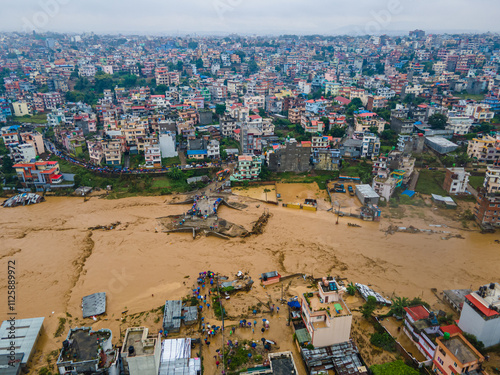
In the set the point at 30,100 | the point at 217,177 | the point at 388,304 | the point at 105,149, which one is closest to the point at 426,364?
the point at 388,304

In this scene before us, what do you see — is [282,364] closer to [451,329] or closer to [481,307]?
[451,329]

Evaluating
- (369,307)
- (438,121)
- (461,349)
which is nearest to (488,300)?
(461,349)

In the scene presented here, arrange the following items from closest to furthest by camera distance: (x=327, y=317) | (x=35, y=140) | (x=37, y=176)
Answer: (x=327, y=317), (x=37, y=176), (x=35, y=140)

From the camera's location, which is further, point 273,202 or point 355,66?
point 355,66

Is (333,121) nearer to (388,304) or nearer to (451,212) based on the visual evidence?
(451,212)

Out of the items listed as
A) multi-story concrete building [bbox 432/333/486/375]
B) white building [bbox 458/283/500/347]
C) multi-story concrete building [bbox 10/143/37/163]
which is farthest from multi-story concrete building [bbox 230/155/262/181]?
multi-story concrete building [bbox 432/333/486/375]

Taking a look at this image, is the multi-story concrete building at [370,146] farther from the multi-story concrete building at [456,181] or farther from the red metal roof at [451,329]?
the red metal roof at [451,329]
